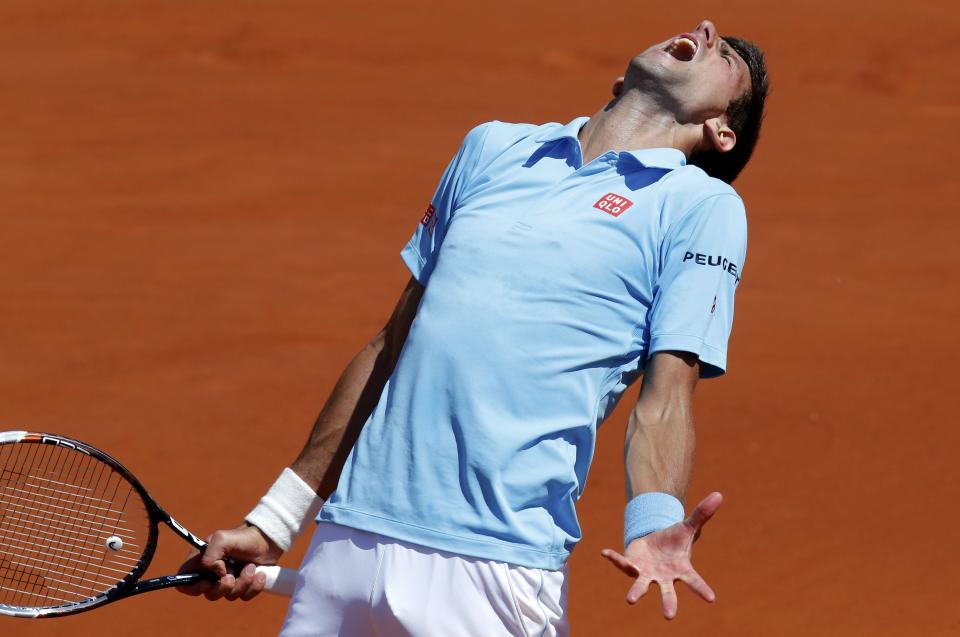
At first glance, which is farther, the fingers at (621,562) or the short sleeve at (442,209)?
the short sleeve at (442,209)

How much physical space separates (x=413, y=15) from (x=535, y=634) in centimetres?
1072

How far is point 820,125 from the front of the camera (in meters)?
10.6

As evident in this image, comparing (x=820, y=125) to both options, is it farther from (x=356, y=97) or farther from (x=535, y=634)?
(x=535, y=634)

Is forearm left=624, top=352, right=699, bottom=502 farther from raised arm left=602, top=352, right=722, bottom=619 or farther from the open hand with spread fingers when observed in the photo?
the open hand with spread fingers

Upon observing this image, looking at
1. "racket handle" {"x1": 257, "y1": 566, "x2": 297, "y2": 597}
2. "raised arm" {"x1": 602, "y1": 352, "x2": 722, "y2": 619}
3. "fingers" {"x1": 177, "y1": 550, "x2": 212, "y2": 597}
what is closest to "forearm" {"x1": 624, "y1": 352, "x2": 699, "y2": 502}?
"raised arm" {"x1": 602, "y1": 352, "x2": 722, "y2": 619}

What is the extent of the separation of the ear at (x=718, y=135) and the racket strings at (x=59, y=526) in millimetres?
1495

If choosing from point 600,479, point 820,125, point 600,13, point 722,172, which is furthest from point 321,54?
point 722,172

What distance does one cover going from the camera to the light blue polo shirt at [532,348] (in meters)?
2.40

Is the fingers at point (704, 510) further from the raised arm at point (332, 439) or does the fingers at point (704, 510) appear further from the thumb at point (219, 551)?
the thumb at point (219, 551)

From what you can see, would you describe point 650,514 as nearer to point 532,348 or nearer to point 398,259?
point 532,348

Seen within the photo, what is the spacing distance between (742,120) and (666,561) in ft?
3.46

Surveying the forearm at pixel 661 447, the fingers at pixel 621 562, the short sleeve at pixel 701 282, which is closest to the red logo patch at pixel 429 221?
the short sleeve at pixel 701 282

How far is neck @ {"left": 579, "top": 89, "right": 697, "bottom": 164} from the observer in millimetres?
2779

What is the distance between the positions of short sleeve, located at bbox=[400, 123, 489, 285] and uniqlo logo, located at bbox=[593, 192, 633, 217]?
0.31 meters
